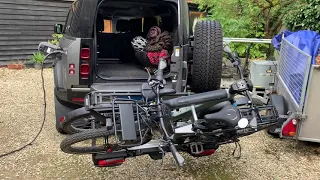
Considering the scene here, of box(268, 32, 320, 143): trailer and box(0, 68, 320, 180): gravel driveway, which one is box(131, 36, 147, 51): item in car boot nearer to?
box(0, 68, 320, 180): gravel driveway

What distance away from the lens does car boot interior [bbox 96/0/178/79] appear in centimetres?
513

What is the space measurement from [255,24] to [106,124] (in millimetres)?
8143

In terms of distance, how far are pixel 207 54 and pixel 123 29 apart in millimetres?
3044

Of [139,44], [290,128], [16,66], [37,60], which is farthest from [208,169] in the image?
[16,66]

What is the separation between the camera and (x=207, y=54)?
12.3ft

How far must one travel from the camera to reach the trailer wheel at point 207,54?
148 inches

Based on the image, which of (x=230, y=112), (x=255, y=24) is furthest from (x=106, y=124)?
(x=255, y=24)

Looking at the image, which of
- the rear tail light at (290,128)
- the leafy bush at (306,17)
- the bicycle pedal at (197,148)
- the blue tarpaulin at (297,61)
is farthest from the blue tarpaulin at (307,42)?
the bicycle pedal at (197,148)

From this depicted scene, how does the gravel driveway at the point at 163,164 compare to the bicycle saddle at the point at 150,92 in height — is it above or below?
below

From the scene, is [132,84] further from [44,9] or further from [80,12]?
[44,9]

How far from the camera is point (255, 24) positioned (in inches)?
372

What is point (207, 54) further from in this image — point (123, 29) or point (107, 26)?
point (107, 26)

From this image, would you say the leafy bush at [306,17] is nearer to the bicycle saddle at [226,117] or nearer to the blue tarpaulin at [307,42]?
the blue tarpaulin at [307,42]

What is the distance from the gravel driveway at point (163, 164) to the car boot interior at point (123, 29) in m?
1.54
